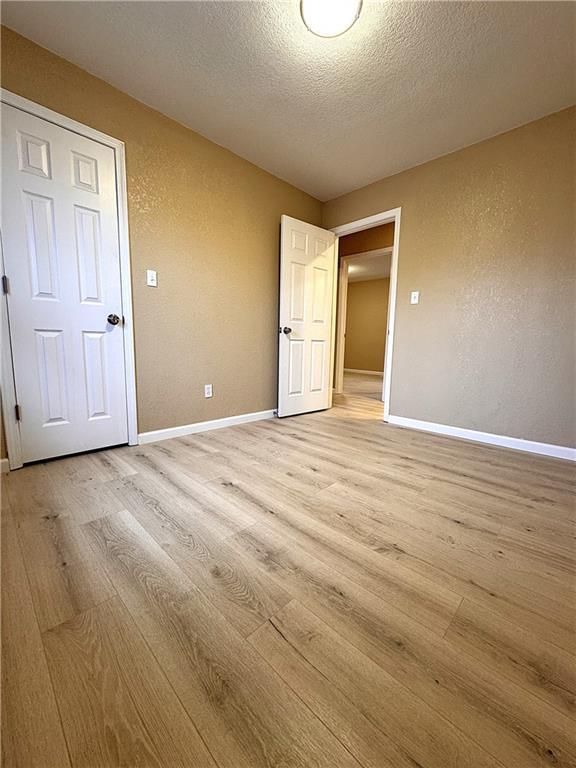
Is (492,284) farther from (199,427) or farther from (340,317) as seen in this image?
(199,427)

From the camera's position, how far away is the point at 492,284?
2400 mm

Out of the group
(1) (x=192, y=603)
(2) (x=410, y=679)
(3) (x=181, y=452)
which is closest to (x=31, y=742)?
(1) (x=192, y=603)

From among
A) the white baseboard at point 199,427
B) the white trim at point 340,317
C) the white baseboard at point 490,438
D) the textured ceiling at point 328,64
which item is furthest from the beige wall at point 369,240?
the white baseboard at point 199,427

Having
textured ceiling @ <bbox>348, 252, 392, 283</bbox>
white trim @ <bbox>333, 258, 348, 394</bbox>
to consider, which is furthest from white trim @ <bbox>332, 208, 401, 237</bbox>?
textured ceiling @ <bbox>348, 252, 392, 283</bbox>

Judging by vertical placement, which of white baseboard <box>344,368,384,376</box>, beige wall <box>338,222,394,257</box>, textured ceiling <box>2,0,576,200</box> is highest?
textured ceiling <box>2,0,576,200</box>

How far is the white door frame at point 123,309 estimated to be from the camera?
1647 mm

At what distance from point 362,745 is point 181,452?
178 centimetres

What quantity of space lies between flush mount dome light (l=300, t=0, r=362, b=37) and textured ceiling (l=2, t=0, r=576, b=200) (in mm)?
71

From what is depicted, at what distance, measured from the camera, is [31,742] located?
587 millimetres

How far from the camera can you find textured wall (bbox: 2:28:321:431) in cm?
184

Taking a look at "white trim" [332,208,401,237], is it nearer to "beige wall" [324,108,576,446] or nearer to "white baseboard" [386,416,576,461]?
"beige wall" [324,108,576,446]

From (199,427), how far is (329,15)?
262 cm

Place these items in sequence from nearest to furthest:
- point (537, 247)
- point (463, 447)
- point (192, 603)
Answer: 1. point (192, 603)
2. point (537, 247)
3. point (463, 447)

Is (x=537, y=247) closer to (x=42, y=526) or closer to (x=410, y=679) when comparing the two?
(x=410, y=679)
